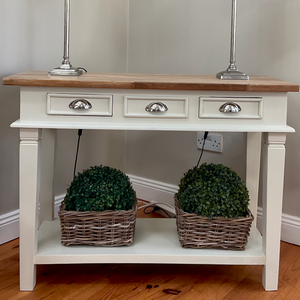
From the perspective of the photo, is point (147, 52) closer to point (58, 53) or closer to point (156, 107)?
point (58, 53)

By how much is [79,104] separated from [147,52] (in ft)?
2.81

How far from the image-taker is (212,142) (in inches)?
65.7

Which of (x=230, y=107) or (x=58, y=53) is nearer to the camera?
(x=230, y=107)

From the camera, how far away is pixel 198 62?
166 cm

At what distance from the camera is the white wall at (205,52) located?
144cm

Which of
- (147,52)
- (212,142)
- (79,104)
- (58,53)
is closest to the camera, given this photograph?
(79,104)

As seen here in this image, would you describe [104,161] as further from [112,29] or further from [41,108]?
[41,108]

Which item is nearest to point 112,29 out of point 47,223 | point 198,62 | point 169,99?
point 198,62

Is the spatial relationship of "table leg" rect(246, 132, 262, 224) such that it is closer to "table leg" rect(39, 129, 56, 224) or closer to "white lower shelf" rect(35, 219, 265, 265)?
"white lower shelf" rect(35, 219, 265, 265)

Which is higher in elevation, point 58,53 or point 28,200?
point 58,53

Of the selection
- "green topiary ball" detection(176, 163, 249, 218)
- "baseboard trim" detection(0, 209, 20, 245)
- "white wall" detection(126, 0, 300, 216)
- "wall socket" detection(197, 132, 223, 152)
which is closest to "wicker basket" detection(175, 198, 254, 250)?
"green topiary ball" detection(176, 163, 249, 218)

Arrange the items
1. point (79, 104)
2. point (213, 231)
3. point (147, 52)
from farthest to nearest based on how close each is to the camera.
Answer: point (147, 52)
point (213, 231)
point (79, 104)

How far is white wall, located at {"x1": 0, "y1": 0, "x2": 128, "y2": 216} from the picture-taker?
1.39 m

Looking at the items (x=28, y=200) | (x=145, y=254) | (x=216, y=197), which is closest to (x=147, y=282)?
(x=145, y=254)
